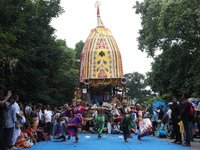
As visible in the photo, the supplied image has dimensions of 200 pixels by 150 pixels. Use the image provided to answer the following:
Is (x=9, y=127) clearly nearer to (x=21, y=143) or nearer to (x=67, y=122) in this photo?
(x=21, y=143)

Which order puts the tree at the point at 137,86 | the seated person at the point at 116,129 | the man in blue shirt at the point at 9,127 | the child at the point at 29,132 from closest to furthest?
the man in blue shirt at the point at 9,127 → the child at the point at 29,132 → the seated person at the point at 116,129 → the tree at the point at 137,86

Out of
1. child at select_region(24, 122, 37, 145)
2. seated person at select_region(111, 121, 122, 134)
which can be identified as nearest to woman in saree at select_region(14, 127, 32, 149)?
child at select_region(24, 122, 37, 145)

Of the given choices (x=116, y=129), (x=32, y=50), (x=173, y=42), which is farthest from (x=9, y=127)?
(x=173, y=42)

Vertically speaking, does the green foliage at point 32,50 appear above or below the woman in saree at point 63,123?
above

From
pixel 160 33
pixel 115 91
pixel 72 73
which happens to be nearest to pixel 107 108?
pixel 160 33

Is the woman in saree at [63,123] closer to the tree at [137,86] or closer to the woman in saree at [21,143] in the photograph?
the woman in saree at [21,143]

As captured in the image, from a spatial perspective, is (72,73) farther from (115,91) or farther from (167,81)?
(167,81)

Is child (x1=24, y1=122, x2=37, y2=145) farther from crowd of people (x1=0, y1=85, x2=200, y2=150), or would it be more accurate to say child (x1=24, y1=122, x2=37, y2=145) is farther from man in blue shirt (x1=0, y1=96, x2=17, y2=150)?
man in blue shirt (x1=0, y1=96, x2=17, y2=150)

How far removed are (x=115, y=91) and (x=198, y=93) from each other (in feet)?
27.2

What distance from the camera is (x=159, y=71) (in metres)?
26.2

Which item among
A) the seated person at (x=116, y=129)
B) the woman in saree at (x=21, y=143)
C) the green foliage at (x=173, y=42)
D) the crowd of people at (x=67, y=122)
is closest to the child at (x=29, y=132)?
the crowd of people at (x=67, y=122)

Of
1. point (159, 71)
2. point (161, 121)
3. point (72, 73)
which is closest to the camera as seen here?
point (161, 121)

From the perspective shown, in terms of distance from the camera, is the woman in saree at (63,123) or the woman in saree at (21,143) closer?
the woman in saree at (21,143)

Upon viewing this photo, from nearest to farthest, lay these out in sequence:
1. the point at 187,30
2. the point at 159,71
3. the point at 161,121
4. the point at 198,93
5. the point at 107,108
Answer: the point at 107,108 → the point at 161,121 → the point at 198,93 → the point at 187,30 → the point at 159,71
